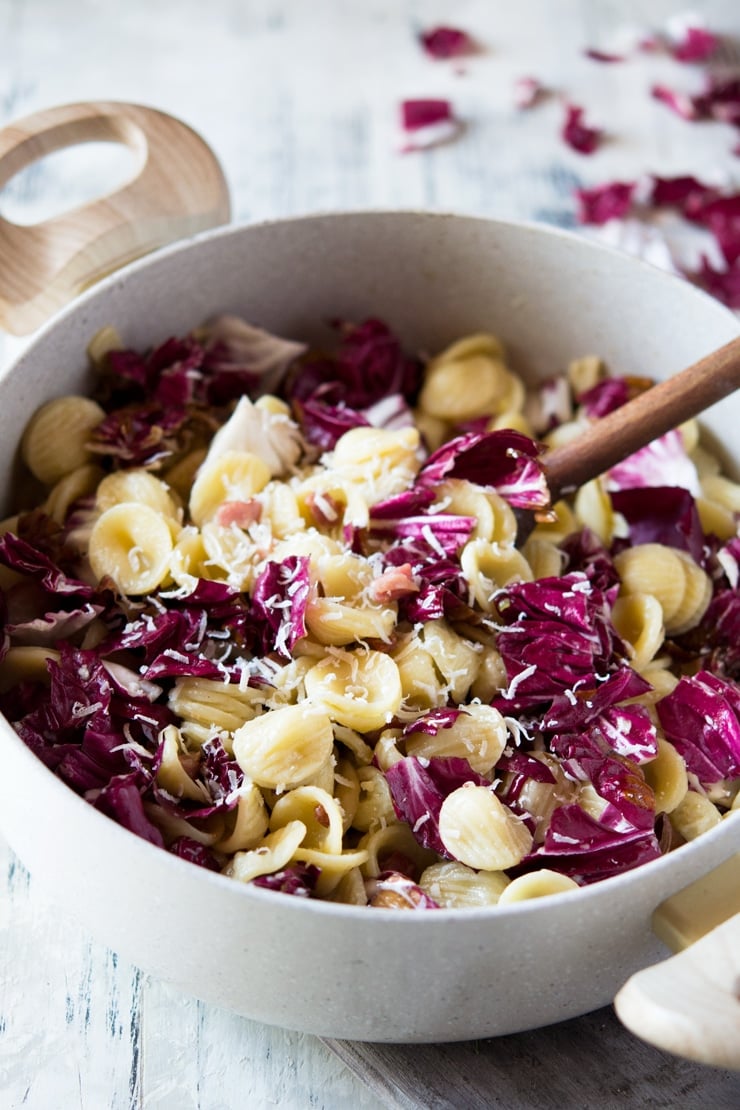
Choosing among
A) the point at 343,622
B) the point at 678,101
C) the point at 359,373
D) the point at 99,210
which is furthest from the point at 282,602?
the point at 678,101

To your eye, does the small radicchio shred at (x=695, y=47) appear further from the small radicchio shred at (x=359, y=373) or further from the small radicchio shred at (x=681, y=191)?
the small radicchio shred at (x=359, y=373)

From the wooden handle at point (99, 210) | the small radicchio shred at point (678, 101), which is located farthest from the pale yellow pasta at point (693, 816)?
the small radicchio shred at point (678, 101)

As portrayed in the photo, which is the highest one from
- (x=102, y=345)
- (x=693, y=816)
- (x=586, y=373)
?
(x=102, y=345)

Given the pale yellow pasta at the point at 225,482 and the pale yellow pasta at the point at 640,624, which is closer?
the pale yellow pasta at the point at 640,624

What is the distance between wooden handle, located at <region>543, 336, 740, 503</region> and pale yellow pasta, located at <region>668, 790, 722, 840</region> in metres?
0.43

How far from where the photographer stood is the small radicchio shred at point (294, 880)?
48.3 inches

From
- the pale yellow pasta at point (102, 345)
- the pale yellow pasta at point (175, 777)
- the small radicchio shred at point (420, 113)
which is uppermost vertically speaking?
the pale yellow pasta at point (102, 345)

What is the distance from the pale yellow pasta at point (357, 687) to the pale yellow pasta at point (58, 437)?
485mm

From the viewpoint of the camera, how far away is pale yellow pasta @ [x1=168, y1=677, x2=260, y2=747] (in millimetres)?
1372

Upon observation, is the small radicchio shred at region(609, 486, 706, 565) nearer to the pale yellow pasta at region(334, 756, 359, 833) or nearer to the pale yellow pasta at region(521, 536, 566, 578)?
the pale yellow pasta at region(521, 536, 566, 578)

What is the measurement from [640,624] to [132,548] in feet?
2.02

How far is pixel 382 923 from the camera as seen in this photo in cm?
106

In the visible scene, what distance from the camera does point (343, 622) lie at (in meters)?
1.40

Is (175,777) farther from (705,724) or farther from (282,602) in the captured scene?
(705,724)
